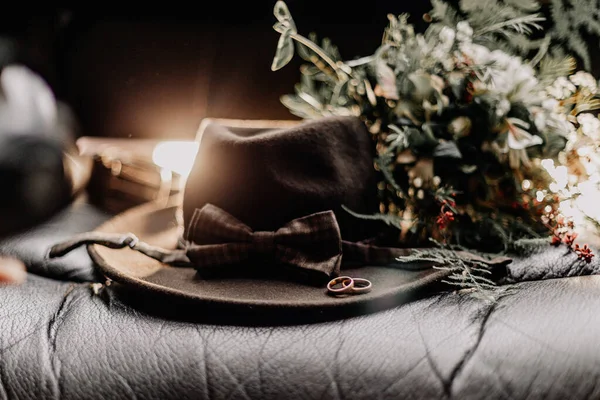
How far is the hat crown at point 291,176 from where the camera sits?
2.65ft

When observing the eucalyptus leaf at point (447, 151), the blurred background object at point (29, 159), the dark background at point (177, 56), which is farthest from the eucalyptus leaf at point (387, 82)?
the blurred background object at point (29, 159)

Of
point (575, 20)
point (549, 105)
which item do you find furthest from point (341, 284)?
point (575, 20)

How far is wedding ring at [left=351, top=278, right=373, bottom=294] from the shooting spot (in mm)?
687

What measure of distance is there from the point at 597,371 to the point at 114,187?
125cm

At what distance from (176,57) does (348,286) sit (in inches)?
42.8

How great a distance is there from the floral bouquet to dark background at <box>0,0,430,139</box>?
1.99 feet

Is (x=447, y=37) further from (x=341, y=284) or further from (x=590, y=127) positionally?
(x=341, y=284)

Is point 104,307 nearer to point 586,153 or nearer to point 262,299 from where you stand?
point 262,299

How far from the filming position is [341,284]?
2.33 ft

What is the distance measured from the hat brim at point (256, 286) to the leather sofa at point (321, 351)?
0.8 inches

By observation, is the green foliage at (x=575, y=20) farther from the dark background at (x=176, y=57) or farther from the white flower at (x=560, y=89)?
the dark background at (x=176, y=57)

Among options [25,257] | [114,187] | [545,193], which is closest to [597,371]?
[545,193]

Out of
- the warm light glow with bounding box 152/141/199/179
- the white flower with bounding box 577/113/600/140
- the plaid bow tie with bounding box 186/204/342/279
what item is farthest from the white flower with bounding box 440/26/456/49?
the warm light glow with bounding box 152/141/199/179

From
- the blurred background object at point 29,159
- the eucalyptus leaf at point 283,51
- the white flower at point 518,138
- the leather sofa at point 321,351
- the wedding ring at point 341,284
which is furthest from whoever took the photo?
the blurred background object at point 29,159
